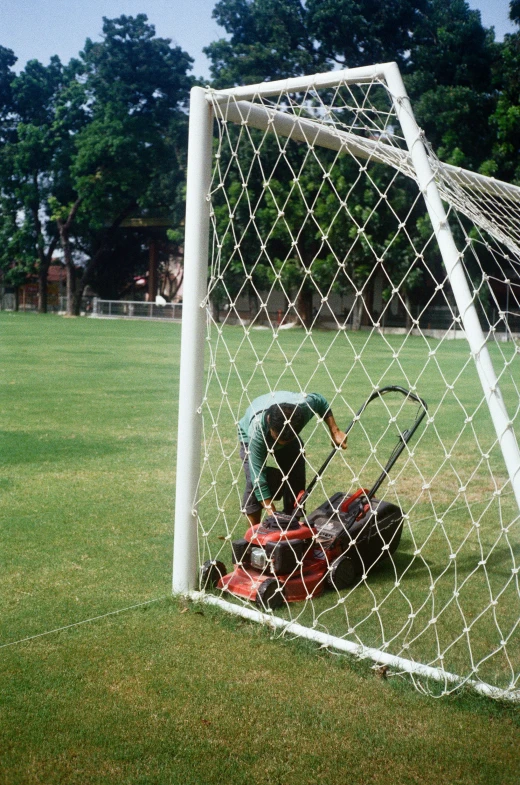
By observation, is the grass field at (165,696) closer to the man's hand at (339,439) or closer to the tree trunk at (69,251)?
the man's hand at (339,439)

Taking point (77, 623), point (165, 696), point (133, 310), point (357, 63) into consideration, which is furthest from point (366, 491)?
point (133, 310)

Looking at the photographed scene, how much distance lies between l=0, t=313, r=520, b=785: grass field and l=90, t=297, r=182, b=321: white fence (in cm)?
3540

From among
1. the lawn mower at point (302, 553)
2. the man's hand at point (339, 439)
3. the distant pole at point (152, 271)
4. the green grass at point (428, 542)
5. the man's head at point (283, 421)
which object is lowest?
the green grass at point (428, 542)

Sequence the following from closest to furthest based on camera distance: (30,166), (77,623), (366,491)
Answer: (77,623) → (366,491) → (30,166)

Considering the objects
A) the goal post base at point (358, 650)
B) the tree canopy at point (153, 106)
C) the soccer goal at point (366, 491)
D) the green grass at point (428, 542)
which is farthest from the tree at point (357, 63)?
the goal post base at point (358, 650)

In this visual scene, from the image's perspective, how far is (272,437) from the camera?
180 inches

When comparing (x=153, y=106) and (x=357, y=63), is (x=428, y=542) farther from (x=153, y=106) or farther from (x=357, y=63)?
(x=153, y=106)

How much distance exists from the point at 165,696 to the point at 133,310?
39806mm

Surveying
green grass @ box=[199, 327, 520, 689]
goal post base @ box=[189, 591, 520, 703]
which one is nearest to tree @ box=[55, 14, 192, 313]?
green grass @ box=[199, 327, 520, 689]

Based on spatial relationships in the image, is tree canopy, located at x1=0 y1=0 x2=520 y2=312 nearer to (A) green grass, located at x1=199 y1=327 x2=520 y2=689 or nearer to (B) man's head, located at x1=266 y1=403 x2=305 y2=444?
(A) green grass, located at x1=199 y1=327 x2=520 y2=689

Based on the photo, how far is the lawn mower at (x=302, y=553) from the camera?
411 centimetres

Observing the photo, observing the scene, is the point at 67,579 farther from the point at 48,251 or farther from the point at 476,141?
the point at 48,251

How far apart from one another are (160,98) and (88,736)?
48.4 meters

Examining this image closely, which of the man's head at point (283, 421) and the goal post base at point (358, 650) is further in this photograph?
the man's head at point (283, 421)
